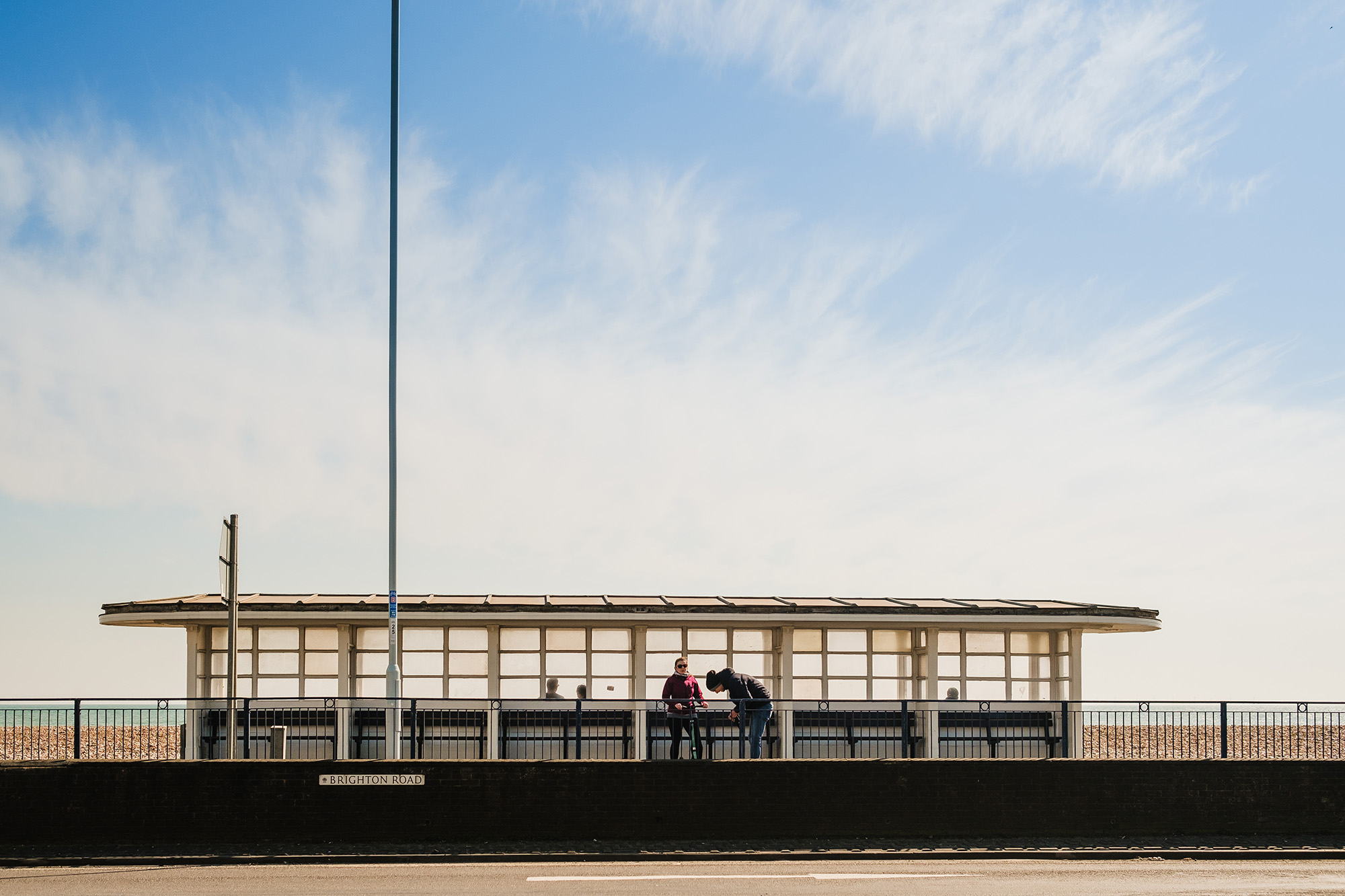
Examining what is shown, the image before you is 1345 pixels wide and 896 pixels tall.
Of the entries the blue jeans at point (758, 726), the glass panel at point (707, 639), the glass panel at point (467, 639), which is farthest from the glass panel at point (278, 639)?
the blue jeans at point (758, 726)

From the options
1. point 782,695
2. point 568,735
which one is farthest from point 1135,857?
point 568,735

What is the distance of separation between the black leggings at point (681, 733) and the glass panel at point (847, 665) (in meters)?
3.33

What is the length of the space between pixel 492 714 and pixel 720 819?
4.10 m

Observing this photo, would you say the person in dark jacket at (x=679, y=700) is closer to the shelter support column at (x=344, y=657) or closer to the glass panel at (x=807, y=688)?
the glass panel at (x=807, y=688)

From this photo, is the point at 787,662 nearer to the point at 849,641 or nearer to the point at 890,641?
the point at 849,641

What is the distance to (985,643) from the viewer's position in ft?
63.4

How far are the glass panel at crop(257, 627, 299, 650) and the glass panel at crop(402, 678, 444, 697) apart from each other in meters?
1.82

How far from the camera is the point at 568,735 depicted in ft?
55.3

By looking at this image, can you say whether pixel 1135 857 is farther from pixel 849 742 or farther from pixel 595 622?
pixel 595 622

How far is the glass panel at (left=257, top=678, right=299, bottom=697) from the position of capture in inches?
724

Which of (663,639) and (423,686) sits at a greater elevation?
(663,639)

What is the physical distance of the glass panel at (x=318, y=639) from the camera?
60.6 feet

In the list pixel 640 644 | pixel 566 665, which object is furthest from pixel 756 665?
pixel 566 665

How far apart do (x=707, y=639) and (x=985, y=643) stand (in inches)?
181
